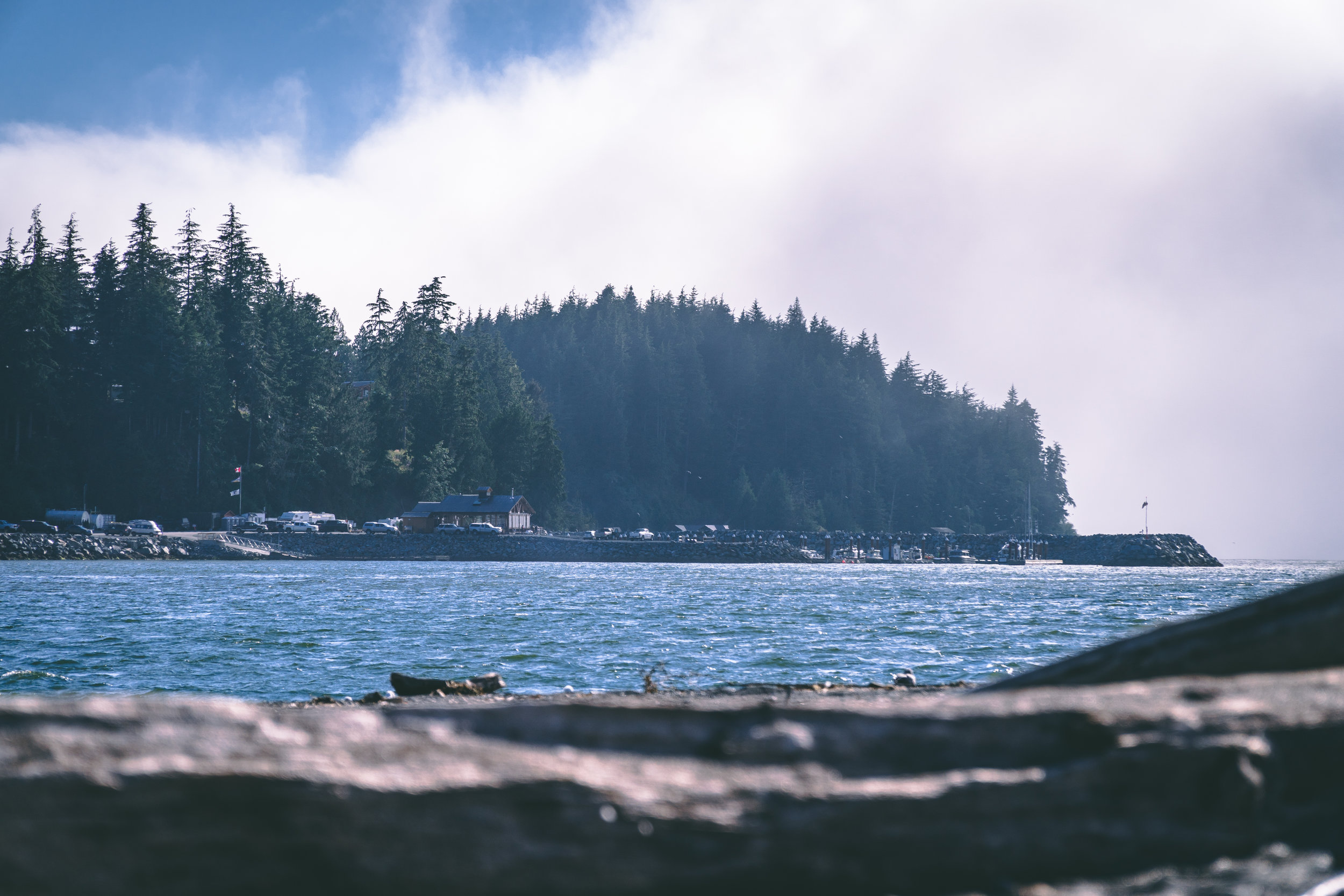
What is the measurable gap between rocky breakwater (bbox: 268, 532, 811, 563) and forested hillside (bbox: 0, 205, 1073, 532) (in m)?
12.7

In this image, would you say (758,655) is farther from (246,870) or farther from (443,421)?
(443,421)

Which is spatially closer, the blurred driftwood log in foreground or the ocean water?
the blurred driftwood log in foreground

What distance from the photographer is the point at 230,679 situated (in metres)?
→ 18.6

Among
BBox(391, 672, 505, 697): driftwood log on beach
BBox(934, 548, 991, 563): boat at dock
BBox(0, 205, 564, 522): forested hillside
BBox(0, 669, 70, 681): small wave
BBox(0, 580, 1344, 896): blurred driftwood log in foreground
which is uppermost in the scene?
BBox(0, 205, 564, 522): forested hillside

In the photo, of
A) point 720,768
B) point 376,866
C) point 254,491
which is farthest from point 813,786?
point 254,491

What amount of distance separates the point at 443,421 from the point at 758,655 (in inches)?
4441

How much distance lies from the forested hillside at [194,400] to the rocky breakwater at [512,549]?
12646 millimetres

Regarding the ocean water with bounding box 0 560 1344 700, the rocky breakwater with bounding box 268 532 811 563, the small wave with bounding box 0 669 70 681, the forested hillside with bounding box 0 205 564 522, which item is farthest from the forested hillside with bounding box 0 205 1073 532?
the small wave with bounding box 0 669 70 681

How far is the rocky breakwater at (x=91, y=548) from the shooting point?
83.7 m

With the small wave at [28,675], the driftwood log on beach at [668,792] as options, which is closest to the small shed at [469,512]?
the small wave at [28,675]

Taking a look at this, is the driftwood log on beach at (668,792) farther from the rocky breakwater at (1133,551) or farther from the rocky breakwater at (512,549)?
the rocky breakwater at (1133,551)

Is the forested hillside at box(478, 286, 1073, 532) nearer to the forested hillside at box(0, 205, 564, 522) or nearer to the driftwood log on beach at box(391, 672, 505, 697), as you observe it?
the forested hillside at box(0, 205, 564, 522)

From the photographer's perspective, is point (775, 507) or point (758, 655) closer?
point (758, 655)

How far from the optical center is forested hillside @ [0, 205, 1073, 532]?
10569 centimetres
